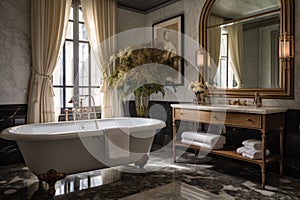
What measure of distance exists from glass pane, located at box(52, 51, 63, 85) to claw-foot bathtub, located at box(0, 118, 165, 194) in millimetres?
1002

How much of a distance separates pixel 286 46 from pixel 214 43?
106cm

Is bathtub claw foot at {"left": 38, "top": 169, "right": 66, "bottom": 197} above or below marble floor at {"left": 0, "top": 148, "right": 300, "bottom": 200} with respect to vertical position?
above

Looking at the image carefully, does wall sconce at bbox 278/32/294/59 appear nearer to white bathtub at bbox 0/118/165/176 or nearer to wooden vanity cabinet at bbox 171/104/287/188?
wooden vanity cabinet at bbox 171/104/287/188

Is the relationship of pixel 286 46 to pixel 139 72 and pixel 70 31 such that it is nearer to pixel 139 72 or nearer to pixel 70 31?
pixel 139 72

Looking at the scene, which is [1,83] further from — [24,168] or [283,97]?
[283,97]

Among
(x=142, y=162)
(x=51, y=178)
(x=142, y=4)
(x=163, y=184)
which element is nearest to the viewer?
(x=51, y=178)

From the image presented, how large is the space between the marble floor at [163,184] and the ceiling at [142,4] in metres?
2.80

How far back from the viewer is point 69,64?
164 inches

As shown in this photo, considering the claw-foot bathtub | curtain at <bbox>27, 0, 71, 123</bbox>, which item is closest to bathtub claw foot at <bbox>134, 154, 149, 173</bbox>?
the claw-foot bathtub

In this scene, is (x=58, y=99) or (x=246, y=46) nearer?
(x=246, y=46)

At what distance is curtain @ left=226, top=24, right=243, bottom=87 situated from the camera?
10.9 feet

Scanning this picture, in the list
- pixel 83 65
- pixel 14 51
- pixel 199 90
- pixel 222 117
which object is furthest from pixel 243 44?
pixel 14 51

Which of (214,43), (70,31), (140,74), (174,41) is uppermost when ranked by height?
(70,31)

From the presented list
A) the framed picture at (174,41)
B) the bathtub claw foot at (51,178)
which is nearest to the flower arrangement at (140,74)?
the framed picture at (174,41)
